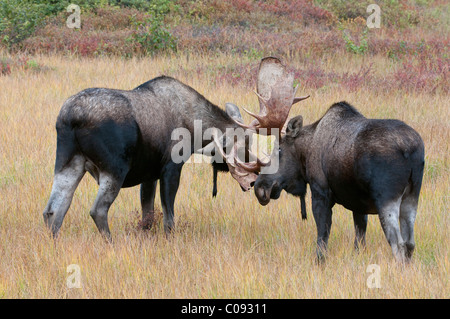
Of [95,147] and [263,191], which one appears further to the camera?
[263,191]

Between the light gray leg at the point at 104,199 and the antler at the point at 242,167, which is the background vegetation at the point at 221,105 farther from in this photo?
the antler at the point at 242,167

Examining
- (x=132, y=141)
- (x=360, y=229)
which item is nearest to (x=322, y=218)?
(x=360, y=229)

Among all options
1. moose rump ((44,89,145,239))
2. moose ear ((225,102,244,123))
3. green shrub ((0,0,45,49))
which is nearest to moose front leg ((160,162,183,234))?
moose rump ((44,89,145,239))

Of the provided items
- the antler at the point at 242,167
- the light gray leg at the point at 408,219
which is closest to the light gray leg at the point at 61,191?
the antler at the point at 242,167

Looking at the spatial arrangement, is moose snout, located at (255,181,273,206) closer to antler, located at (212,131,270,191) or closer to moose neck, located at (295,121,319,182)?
antler, located at (212,131,270,191)

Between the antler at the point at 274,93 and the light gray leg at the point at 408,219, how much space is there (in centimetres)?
182

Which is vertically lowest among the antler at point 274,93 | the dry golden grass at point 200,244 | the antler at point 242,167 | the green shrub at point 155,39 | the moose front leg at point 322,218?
the dry golden grass at point 200,244

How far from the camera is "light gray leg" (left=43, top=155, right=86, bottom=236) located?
690 cm

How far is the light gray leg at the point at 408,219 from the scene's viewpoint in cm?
602

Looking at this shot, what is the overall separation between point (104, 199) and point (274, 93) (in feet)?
7.33

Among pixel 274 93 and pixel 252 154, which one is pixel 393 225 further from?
pixel 274 93

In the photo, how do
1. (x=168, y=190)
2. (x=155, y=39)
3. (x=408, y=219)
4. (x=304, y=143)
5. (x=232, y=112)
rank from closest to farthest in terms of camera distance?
(x=408, y=219), (x=304, y=143), (x=168, y=190), (x=232, y=112), (x=155, y=39)

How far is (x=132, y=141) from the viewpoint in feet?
23.1
